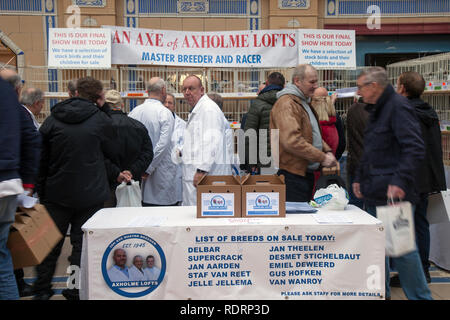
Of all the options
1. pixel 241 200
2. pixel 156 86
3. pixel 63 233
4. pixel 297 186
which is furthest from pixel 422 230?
pixel 63 233

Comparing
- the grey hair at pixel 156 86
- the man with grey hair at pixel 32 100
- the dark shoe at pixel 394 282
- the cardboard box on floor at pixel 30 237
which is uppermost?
the grey hair at pixel 156 86

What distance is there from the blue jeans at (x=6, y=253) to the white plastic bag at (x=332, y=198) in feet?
6.55

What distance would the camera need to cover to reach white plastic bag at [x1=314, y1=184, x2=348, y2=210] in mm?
3254

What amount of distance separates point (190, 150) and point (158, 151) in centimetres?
73

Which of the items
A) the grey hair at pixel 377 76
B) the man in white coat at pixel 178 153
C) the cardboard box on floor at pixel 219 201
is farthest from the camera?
the man in white coat at pixel 178 153

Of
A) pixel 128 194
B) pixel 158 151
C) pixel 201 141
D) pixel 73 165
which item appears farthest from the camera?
pixel 158 151

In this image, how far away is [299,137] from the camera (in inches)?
137

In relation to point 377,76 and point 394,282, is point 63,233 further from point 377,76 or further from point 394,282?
point 394,282

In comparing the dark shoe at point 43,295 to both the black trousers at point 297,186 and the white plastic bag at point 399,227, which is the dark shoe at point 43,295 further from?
the white plastic bag at point 399,227

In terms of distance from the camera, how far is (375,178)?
10.0 ft

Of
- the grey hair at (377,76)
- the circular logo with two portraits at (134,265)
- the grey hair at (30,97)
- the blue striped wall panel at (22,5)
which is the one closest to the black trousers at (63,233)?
the circular logo with two portraits at (134,265)

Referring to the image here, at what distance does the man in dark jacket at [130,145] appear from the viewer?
425 centimetres
